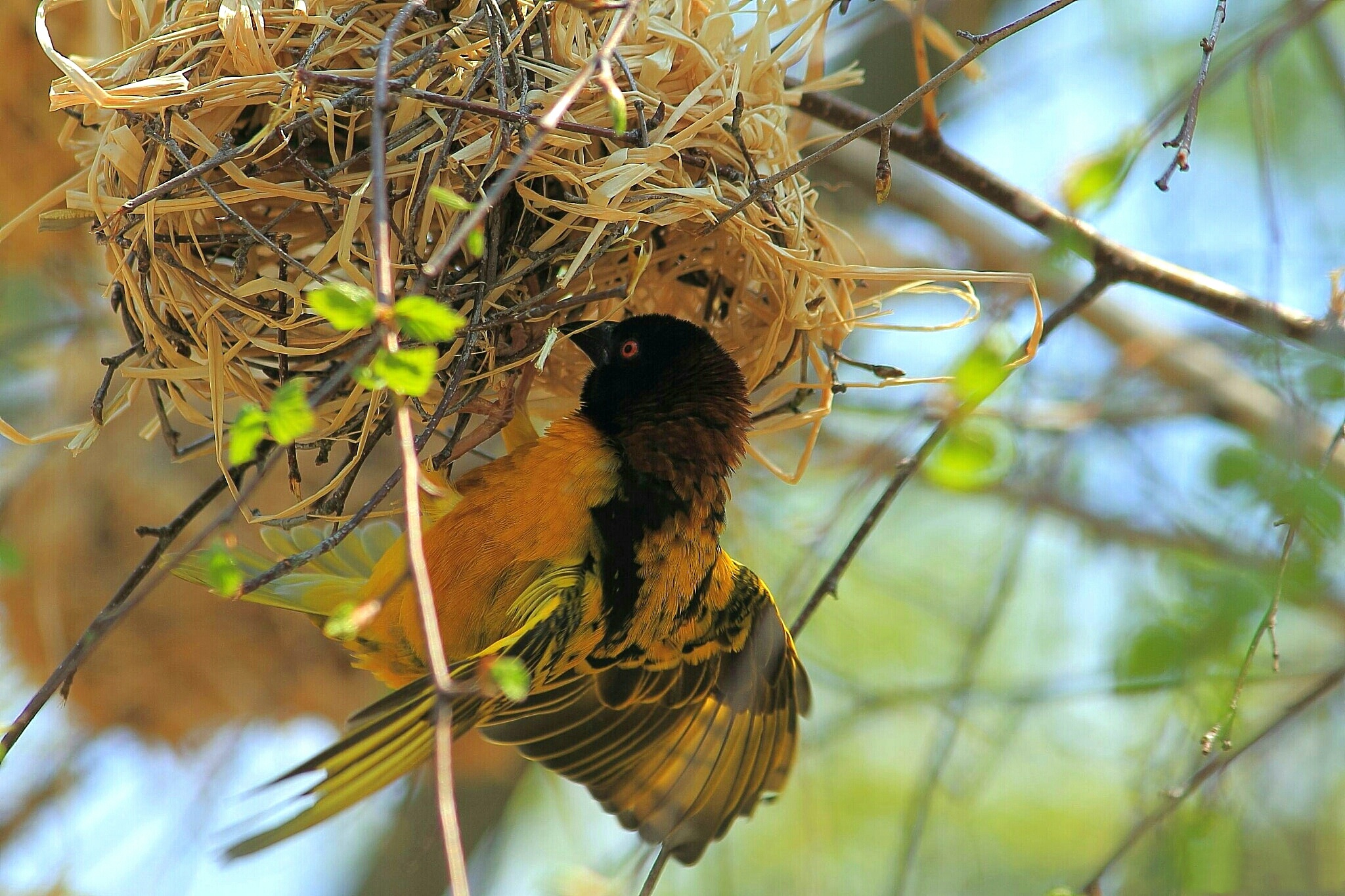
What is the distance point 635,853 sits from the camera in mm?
1482

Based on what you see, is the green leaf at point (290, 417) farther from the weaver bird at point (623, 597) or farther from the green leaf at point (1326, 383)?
the green leaf at point (1326, 383)

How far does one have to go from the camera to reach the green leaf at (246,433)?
0.81 metres

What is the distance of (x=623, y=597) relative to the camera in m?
1.58

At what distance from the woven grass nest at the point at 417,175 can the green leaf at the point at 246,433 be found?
0.39 m

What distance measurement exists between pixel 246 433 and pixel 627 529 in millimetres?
821

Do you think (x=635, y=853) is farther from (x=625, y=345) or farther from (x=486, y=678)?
(x=625, y=345)

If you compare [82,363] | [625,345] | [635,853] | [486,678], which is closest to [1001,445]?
[625,345]

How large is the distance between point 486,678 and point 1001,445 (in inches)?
46.7

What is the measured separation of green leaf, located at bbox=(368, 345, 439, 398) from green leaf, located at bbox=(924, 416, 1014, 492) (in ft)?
3.63

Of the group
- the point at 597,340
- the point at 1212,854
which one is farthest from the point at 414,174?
the point at 1212,854

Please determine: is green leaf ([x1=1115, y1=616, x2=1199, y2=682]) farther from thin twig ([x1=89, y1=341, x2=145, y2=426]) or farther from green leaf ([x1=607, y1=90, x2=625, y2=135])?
thin twig ([x1=89, y1=341, x2=145, y2=426])

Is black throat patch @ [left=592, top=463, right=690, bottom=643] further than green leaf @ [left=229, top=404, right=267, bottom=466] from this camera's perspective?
Yes

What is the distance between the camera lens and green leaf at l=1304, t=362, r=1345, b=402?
1.31 m

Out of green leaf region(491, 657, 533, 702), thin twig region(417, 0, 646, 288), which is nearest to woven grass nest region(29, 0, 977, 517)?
thin twig region(417, 0, 646, 288)
